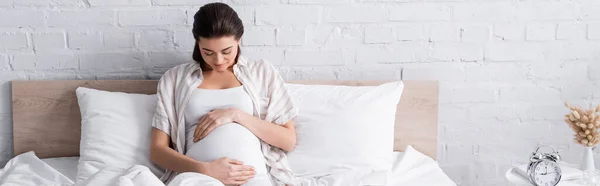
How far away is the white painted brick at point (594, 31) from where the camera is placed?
259 cm

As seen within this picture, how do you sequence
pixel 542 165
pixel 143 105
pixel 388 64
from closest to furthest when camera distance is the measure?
pixel 542 165 < pixel 143 105 < pixel 388 64

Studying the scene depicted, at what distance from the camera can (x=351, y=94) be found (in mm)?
2391

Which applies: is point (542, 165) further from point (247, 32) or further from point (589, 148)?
point (247, 32)

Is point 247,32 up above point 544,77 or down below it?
above

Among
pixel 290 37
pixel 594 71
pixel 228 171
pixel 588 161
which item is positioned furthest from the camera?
pixel 594 71

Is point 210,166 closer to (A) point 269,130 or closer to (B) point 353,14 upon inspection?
(A) point 269,130

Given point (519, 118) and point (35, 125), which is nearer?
point (35, 125)

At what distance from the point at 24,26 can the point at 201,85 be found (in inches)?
29.6

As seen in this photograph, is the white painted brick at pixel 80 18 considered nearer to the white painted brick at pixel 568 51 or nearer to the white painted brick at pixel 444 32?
Result: the white painted brick at pixel 444 32

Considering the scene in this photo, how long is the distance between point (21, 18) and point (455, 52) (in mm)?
1615

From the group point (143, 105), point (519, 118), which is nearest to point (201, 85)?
point (143, 105)

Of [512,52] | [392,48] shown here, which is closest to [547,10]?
[512,52]

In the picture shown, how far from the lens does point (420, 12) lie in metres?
2.53

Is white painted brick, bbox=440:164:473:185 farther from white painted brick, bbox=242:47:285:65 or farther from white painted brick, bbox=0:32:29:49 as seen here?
white painted brick, bbox=0:32:29:49
